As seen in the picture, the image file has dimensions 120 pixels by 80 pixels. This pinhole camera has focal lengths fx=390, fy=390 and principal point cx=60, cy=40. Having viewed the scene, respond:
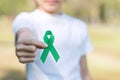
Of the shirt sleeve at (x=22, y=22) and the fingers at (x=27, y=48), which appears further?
the shirt sleeve at (x=22, y=22)

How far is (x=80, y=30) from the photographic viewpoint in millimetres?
1599

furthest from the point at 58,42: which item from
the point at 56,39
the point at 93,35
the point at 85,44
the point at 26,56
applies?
the point at 93,35

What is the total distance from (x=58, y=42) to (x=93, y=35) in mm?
7625

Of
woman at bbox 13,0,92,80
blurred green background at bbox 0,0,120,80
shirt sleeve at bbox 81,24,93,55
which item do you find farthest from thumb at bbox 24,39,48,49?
blurred green background at bbox 0,0,120,80

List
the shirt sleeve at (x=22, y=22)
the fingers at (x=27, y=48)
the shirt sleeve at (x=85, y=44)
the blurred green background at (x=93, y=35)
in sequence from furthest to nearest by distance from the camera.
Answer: the blurred green background at (x=93, y=35), the shirt sleeve at (x=85, y=44), the shirt sleeve at (x=22, y=22), the fingers at (x=27, y=48)

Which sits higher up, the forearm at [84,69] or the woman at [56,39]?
the woman at [56,39]

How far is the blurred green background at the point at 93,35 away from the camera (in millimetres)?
5453

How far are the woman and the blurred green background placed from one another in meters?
3.05

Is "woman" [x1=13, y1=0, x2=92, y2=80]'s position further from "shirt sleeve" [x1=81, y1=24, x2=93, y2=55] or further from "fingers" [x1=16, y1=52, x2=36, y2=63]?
"fingers" [x1=16, y1=52, x2=36, y2=63]

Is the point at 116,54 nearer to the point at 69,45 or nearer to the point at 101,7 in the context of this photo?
the point at 101,7

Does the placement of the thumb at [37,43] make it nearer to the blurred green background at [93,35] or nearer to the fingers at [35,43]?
the fingers at [35,43]

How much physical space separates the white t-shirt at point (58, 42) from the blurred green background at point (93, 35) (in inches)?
120

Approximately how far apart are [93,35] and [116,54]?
229 centimetres

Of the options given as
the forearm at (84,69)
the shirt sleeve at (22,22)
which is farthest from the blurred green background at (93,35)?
the shirt sleeve at (22,22)
